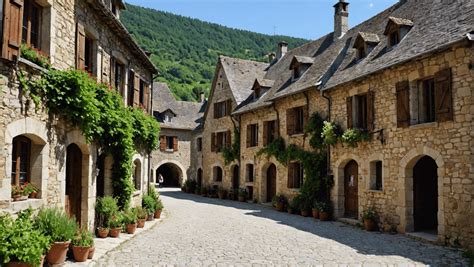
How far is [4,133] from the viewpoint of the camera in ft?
22.5

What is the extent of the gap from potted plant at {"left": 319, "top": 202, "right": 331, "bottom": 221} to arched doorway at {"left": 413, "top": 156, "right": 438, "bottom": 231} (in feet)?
12.6

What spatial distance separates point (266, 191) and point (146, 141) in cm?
856

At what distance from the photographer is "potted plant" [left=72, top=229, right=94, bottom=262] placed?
317 inches

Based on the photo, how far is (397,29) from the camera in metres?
14.0

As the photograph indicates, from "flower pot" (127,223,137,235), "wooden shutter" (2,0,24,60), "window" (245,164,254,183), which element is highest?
"wooden shutter" (2,0,24,60)

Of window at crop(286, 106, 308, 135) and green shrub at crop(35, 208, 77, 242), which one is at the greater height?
window at crop(286, 106, 308, 135)

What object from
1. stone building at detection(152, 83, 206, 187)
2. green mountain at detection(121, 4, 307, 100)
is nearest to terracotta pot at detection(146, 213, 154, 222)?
stone building at detection(152, 83, 206, 187)

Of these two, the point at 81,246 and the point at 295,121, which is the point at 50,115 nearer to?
the point at 81,246

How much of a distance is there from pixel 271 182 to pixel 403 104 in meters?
10.9

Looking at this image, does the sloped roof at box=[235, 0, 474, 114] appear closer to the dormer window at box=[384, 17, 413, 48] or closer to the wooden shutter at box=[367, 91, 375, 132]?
the dormer window at box=[384, 17, 413, 48]

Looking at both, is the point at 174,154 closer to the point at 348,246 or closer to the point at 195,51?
the point at 348,246

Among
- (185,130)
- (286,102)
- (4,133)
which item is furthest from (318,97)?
(185,130)

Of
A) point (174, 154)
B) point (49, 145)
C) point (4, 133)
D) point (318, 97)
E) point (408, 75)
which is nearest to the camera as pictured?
point (4, 133)

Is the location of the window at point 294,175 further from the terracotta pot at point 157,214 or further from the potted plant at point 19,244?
the potted plant at point 19,244
